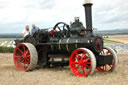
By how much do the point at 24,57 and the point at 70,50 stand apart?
74.3 inches

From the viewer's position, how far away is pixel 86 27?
6.55m

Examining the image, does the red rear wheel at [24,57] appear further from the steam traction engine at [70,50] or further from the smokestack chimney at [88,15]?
the smokestack chimney at [88,15]

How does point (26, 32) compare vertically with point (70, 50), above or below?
above

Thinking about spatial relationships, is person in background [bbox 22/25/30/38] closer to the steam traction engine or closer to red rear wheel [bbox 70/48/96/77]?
the steam traction engine

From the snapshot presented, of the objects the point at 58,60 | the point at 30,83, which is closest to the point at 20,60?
the point at 58,60

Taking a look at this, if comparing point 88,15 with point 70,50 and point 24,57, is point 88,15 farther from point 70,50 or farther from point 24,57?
point 24,57

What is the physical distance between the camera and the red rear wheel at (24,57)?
6.96 metres

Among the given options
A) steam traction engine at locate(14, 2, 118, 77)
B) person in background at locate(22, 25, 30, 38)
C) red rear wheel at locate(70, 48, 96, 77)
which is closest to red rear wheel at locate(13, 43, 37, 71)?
steam traction engine at locate(14, 2, 118, 77)

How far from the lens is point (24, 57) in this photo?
23.9 ft

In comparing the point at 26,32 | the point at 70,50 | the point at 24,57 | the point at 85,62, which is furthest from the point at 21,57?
the point at 85,62

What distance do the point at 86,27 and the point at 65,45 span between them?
94cm

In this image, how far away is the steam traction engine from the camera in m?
5.94

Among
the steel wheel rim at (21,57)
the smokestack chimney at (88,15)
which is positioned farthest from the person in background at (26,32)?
the smokestack chimney at (88,15)

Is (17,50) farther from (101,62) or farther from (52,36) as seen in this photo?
(101,62)
